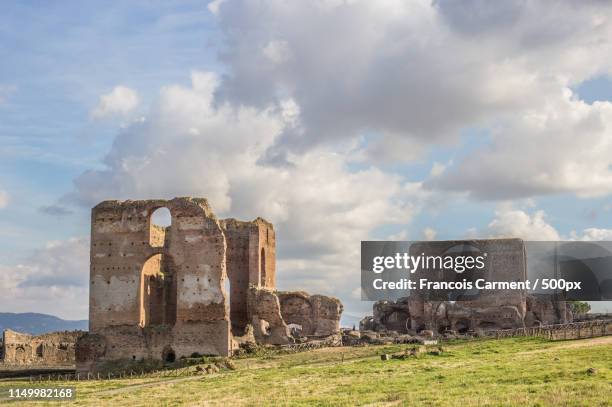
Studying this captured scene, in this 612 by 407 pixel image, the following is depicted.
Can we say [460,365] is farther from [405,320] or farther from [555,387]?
[405,320]

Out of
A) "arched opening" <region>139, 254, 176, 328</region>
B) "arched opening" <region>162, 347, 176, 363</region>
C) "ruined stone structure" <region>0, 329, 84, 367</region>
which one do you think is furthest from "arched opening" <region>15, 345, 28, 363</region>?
"arched opening" <region>162, 347, 176, 363</region>

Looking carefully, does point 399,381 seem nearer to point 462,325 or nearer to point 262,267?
point 262,267

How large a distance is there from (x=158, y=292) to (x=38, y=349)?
551 inches

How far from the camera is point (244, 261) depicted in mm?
54844

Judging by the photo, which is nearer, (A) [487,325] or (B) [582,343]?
(B) [582,343]

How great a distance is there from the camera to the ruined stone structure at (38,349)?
5809 centimetres

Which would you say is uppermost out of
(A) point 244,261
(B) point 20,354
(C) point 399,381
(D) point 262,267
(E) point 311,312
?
(A) point 244,261

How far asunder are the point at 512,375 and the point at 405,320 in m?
35.4

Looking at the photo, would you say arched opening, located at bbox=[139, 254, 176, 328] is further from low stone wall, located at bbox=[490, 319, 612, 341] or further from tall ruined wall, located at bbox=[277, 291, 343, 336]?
low stone wall, located at bbox=[490, 319, 612, 341]

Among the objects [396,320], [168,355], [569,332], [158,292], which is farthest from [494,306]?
[168,355]

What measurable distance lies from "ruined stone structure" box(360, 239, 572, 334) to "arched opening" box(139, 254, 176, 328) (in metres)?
18.5

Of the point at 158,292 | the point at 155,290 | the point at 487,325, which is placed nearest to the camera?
the point at 155,290

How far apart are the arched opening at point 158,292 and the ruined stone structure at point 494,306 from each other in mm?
18524

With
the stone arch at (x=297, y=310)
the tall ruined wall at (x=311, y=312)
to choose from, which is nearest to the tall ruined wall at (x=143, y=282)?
the tall ruined wall at (x=311, y=312)
